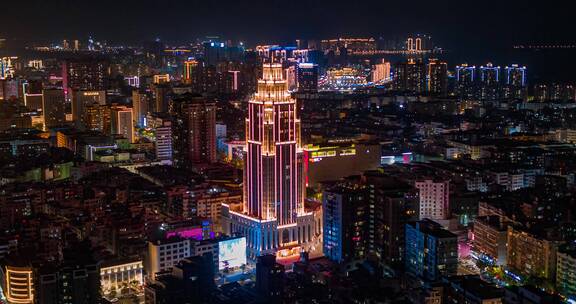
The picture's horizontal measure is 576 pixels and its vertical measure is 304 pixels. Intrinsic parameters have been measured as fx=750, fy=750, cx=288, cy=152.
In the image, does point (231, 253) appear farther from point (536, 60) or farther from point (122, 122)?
point (536, 60)

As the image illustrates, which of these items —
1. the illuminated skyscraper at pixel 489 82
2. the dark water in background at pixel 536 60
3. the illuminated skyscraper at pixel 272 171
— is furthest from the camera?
the dark water in background at pixel 536 60

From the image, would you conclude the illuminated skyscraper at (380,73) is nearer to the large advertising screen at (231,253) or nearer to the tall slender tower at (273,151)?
the tall slender tower at (273,151)

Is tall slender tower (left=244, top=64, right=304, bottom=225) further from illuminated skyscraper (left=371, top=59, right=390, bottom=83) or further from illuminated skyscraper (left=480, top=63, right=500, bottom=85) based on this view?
illuminated skyscraper (left=371, top=59, right=390, bottom=83)

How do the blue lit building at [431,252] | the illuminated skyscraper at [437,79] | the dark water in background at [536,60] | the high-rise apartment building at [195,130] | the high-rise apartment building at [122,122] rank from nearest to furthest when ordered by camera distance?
the blue lit building at [431,252]
the high-rise apartment building at [195,130]
the high-rise apartment building at [122,122]
the illuminated skyscraper at [437,79]
the dark water in background at [536,60]

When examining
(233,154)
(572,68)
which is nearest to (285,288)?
(233,154)

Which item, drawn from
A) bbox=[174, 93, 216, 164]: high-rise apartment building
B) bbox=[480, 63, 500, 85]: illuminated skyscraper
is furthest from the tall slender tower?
bbox=[480, 63, 500, 85]: illuminated skyscraper

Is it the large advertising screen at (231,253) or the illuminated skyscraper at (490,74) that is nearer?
the large advertising screen at (231,253)

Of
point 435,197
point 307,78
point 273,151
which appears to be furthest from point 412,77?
point 273,151

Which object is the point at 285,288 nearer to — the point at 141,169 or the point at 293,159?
the point at 293,159

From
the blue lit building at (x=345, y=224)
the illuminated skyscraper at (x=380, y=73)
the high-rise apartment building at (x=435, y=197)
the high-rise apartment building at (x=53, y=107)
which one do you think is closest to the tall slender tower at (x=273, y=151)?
the blue lit building at (x=345, y=224)
